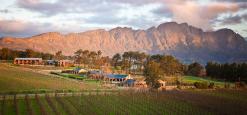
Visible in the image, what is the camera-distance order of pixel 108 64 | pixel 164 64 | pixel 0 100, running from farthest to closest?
pixel 108 64
pixel 164 64
pixel 0 100

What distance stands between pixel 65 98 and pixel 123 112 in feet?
39.2

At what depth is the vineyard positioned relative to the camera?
38.7 m

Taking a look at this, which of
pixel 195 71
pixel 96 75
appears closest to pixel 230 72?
pixel 195 71

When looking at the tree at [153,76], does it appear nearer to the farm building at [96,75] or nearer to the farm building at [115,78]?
the farm building at [115,78]

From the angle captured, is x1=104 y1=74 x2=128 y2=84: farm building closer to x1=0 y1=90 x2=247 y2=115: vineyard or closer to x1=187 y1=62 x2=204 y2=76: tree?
x1=0 y1=90 x2=247 y2=115: vineyard

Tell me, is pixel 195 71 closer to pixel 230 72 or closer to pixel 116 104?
pixel 230 72

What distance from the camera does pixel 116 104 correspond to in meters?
44.0

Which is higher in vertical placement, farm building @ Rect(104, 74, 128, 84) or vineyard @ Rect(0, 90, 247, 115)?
farm building @ Rect(104, 74, 128, 84)

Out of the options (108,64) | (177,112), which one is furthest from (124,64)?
(177,112)

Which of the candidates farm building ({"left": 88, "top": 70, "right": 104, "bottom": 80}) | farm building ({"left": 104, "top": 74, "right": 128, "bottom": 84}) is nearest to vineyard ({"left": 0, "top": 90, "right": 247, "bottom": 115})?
farm building ({"left": 104, "top": 74, "right": 128, "bottom": 84})

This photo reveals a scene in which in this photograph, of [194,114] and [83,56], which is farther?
[83,56]

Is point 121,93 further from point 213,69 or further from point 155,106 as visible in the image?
point 213,69

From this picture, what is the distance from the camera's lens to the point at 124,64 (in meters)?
111

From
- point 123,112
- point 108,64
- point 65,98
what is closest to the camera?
point 123,112
